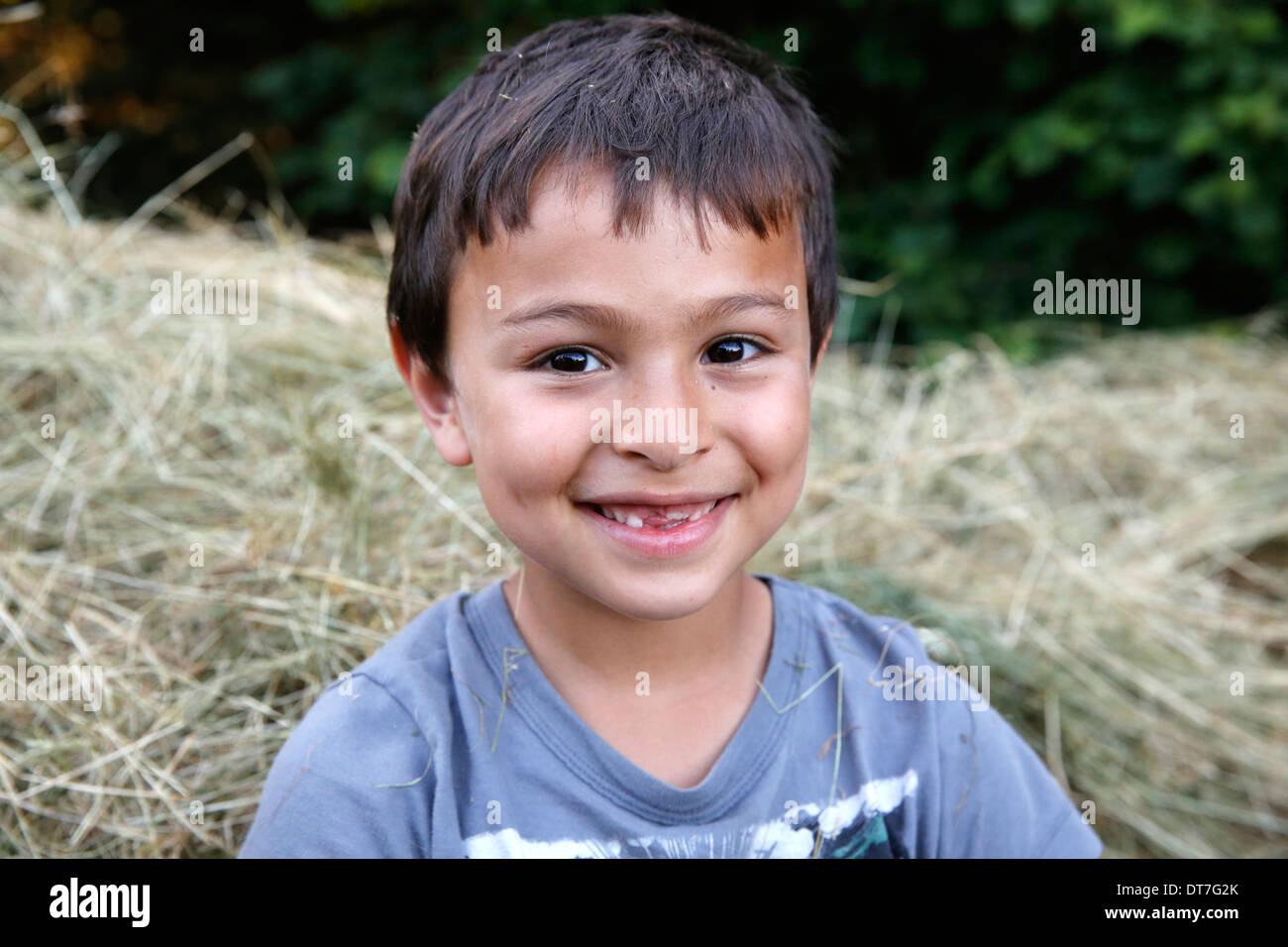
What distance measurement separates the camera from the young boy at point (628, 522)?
117cm

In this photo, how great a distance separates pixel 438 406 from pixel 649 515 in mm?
340

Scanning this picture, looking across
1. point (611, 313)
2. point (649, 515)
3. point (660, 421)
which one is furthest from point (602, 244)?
point (649, 515)

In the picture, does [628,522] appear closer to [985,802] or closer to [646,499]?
[646,499]

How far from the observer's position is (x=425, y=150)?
139 cm

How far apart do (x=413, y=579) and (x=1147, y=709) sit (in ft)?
4.55

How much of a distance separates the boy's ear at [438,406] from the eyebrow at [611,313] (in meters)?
0.21

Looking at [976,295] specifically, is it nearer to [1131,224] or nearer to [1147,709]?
[1131,224]

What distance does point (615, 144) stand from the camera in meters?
1.18

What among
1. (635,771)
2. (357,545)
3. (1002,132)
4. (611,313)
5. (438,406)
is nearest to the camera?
(611,313)

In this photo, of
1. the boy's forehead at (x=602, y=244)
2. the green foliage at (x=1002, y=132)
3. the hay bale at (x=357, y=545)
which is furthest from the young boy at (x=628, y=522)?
the green foliage at (x=1002, y=132)

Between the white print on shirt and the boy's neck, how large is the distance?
0.56 feet

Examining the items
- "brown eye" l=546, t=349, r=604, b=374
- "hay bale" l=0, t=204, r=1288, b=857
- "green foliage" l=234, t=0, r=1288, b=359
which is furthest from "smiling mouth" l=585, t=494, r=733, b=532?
"green foliage" l=234, t=0, r=1288, b=359

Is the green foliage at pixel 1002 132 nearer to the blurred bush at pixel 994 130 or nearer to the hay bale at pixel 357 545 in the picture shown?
the blurred bush at pixel 994 130
